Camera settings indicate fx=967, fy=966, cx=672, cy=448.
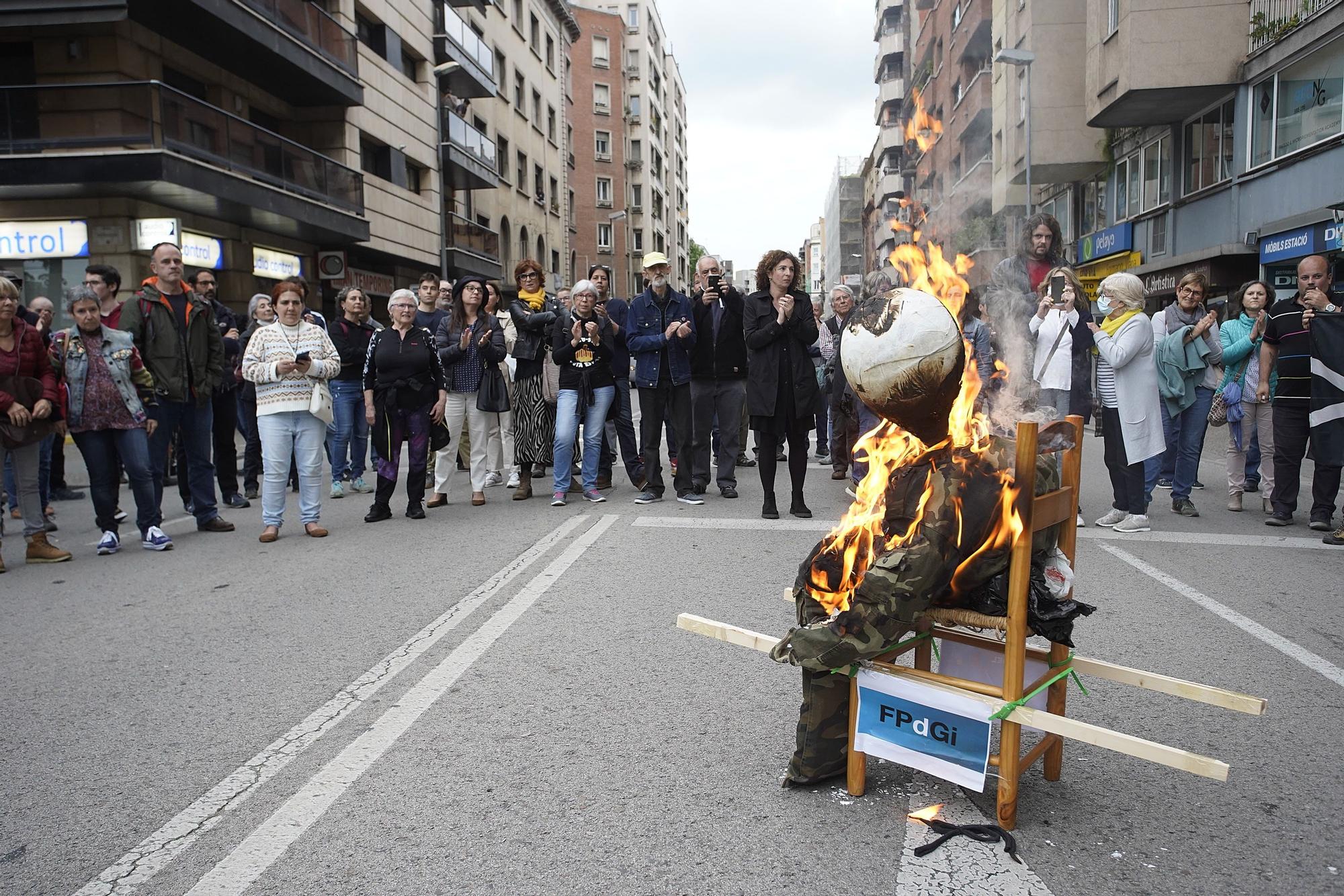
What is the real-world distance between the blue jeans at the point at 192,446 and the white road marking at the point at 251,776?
3794 mm

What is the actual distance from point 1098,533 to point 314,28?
67.2 ft

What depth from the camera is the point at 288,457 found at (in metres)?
7.80

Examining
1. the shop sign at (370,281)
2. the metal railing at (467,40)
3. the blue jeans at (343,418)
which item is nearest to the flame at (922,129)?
the blue jeans at (343,418)

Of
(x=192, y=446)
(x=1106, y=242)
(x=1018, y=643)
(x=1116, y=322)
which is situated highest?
(x=1106, y=242)

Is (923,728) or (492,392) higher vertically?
(492,392)

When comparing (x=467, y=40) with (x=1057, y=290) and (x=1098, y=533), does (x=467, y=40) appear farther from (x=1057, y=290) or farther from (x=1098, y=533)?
(x=1098, y=533)

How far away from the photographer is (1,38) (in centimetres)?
1666

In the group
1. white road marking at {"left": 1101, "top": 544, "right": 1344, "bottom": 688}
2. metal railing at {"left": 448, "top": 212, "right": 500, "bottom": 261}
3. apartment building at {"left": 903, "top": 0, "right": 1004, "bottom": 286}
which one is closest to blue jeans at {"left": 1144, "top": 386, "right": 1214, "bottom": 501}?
white road marking at {"left": 1101, "top": 544, "right": 1344, "bottom": 688}

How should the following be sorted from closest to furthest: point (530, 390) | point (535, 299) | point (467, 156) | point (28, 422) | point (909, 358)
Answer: point (909, 358) < point (28, 422) < point (535, 299) < point (530, 390) < point (467, 156)

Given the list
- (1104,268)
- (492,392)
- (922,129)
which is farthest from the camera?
(1104,268)

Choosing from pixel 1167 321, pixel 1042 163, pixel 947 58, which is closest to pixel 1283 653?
pixel 1167 321

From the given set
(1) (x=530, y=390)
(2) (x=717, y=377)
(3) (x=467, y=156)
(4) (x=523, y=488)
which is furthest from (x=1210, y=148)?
(3) (x=467, y=156)

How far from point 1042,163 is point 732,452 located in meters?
19.0

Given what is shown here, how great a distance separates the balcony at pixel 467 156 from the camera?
30547mm
